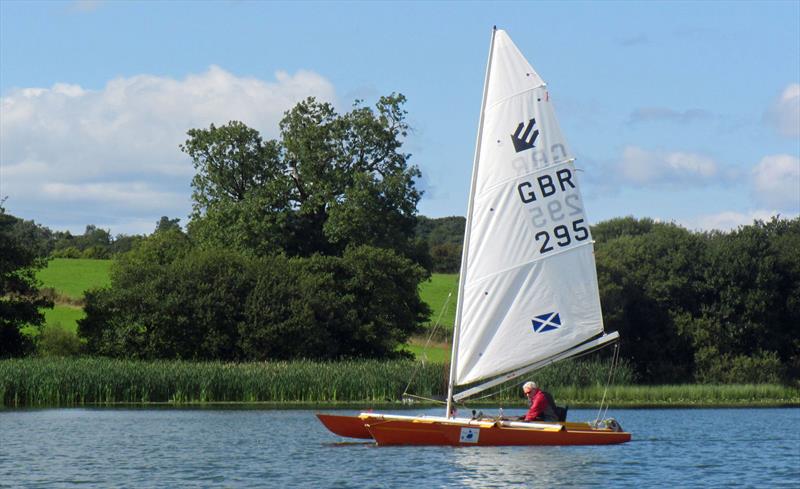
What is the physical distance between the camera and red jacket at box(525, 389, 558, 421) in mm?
29734

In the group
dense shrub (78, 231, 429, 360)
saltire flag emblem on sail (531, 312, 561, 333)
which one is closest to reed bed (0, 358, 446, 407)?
dense shrub (78, 231, 429, 360)

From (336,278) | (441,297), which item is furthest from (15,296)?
(441,297)

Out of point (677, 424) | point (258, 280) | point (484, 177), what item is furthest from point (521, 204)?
point (258, 280)

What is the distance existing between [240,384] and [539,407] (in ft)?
75.3

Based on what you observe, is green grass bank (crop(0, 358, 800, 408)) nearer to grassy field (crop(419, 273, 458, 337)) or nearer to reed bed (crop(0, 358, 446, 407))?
reed bed (crop(0, 358, 446, 407))

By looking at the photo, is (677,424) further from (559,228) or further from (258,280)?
(258,280)

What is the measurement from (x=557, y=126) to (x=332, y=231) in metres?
43.4

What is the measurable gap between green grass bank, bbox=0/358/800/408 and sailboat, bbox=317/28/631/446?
1843 centimetres

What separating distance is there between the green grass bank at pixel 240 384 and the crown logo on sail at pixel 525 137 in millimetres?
20168

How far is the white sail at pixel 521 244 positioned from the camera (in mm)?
29016

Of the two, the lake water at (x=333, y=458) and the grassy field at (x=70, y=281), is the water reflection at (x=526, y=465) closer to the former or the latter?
the lake water at (x=333, y=458)

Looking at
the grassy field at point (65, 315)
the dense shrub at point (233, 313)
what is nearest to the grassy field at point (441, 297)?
the dense shrub at point (233, 313)

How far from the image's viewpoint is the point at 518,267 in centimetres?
2959

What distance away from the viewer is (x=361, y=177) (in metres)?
71.9
